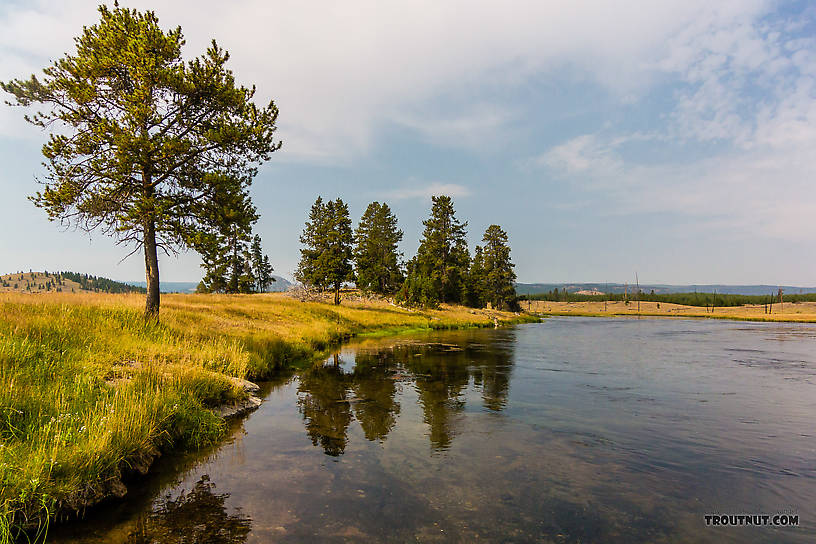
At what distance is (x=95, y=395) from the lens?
326 inches

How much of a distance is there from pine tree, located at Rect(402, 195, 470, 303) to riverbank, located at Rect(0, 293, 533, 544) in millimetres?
55530

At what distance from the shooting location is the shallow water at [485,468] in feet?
19.7

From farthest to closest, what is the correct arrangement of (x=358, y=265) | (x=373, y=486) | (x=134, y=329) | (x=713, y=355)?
(x=358, y=265), (x=713, y=355), (x=134, y=329), (x=373, y=486)

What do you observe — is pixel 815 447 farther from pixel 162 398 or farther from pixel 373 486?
pixel 162 398

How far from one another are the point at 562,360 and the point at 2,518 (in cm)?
2602

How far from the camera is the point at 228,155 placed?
62.2ft

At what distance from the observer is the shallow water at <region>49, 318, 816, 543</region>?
602 centimetres

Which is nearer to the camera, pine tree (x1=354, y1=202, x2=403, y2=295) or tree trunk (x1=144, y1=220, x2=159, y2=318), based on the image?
tree trunk (x1=144, y1=220, x2=159, y2=318)

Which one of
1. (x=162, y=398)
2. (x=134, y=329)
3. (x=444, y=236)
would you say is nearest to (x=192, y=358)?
(x=134, y=329)

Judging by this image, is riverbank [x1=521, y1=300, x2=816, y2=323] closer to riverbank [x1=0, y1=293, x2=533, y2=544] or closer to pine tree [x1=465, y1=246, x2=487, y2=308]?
pine tree [x1=465, y1=246, x2=487, y2=308]

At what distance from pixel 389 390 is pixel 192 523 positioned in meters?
10.2

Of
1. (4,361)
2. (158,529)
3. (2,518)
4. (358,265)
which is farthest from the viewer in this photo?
(358,265)

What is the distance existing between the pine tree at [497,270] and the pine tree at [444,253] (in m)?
10.4

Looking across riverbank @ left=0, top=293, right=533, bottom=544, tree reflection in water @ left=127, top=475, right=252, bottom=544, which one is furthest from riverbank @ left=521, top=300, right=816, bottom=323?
tree reflection in water @ left=127, top=475, right=252, bottom=544
